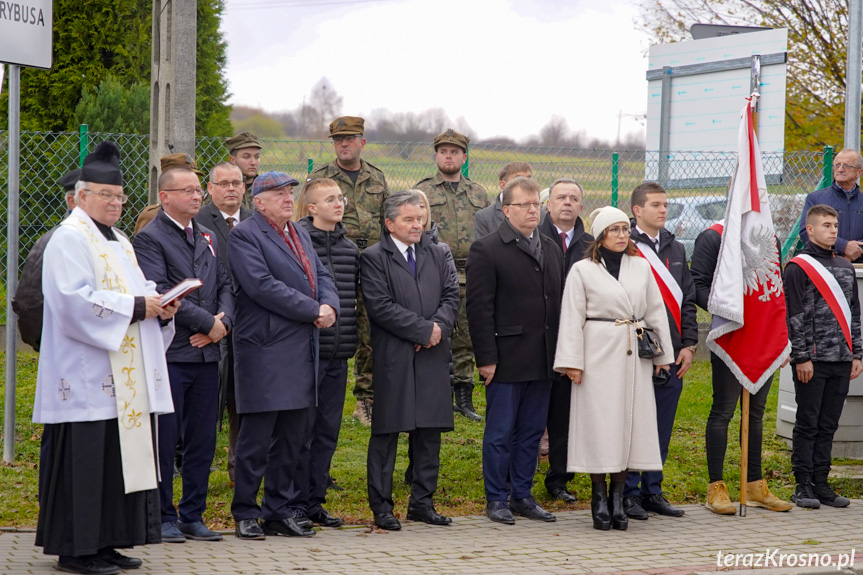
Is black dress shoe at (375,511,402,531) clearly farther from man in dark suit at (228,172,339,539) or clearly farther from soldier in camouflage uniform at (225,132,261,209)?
soldier in camouflage uniform at (225,132,261,209)

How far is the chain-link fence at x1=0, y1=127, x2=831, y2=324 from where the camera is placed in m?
9.70

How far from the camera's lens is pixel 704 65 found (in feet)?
42.4

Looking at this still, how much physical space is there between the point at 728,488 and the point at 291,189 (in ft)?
12.4

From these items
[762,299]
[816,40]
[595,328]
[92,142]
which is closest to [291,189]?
[595,328]

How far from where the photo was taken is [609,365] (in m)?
6.28

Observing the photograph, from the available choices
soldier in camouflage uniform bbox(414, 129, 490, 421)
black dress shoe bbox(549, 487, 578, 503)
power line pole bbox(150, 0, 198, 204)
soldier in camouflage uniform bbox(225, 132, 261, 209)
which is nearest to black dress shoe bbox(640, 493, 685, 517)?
black dress shoe bbox(549, 487, 578, 503)

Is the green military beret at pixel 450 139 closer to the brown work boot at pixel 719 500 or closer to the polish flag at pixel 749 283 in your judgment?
the polish flag at pixel 749 283

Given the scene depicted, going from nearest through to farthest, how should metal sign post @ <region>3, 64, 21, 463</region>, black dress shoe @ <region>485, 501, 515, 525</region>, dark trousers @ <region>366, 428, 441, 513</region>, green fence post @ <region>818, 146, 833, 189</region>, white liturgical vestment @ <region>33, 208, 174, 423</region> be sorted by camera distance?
1. white liturgical vestment @ <region>33, 208, 174, 423</region>
2. dark trousers @ <region>366, 428, 441, 513</region>
3. black dress shoe @ <region>485, 501, 515, 525</region>
4. metal sign post @ <region>3, 64, 21, 463</region>
5. green fence post @ <region>818, 146, 833, 189</region>

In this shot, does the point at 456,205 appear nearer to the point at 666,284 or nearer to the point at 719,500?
the point at 666,284

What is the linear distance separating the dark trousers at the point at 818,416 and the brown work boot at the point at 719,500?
671 mm

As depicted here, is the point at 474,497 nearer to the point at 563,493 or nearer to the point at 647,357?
the point at 563,493

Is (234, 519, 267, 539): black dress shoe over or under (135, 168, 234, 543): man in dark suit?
under

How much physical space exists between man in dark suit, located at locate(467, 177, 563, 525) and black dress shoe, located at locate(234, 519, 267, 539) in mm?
1462

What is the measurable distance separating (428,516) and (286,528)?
35.0 inches
